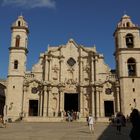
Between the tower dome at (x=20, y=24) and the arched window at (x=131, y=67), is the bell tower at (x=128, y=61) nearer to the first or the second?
the arched window at (x=131, y=67)

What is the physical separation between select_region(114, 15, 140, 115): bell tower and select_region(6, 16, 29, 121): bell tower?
1447 cm

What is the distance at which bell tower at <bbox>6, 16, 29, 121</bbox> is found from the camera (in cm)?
3950

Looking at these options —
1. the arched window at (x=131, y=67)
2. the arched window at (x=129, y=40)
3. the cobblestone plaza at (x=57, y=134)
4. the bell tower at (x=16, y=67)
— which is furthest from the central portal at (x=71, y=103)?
the cobblestone plaza at (x=57, y=134)

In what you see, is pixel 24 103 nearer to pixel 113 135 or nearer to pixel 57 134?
pixel 57 134

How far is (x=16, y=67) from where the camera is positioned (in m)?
41.8

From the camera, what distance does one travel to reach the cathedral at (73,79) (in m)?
40.1

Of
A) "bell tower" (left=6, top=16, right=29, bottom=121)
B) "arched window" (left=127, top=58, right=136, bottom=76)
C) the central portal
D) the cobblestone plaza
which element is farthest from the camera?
the central portal

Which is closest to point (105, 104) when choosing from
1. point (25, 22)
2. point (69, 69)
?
point (69, 69)

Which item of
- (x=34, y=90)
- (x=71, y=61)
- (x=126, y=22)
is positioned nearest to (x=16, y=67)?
(x=34, y=90)

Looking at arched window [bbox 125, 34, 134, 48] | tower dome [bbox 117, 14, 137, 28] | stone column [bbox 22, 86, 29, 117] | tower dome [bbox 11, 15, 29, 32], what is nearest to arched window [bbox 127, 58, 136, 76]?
arched window [bbox 125, 34, 134, 48]

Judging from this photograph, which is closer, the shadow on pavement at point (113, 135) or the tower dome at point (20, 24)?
the shadow on pavement at point (113, 135)

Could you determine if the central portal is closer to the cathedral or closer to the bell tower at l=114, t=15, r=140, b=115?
the cathedral

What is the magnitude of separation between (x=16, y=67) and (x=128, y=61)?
17.0 meters

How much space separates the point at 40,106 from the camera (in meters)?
40.5
